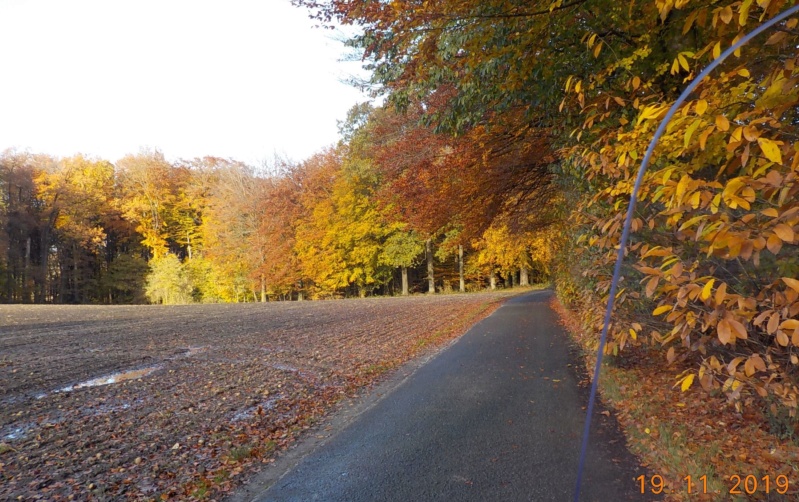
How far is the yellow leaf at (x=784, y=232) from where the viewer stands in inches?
69.2

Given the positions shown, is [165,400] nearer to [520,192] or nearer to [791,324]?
[791,324]

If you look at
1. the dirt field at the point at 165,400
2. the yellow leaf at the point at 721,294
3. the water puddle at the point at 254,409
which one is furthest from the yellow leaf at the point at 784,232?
the water puddle at the point at 254,409

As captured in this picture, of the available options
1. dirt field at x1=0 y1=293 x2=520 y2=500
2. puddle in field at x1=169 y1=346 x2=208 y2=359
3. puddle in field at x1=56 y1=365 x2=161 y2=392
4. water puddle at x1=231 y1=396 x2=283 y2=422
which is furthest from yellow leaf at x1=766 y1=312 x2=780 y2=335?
puddle in field at x1=169 y1=346 x2=208 y2=359

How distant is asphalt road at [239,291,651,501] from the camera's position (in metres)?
3.75

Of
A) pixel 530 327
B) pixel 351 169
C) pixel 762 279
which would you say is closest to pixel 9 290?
pixel 351 169

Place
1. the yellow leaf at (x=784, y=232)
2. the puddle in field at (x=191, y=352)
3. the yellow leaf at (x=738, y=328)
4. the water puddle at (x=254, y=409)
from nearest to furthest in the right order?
the yellow leaf at (x=784, y=232), the yellow leaf at (x=738, y=328), the water puddle at (x=254, y=409), the puddle in field at (x=191, y=352)

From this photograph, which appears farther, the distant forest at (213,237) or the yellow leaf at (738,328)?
the distant forest at (213,237)

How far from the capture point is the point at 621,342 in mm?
2898

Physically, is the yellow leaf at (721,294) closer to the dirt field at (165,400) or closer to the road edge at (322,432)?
the road edge at (322,432)

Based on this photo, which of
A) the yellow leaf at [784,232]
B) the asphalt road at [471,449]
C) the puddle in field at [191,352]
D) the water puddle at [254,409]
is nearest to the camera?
the yellow leaf at [784,232]
